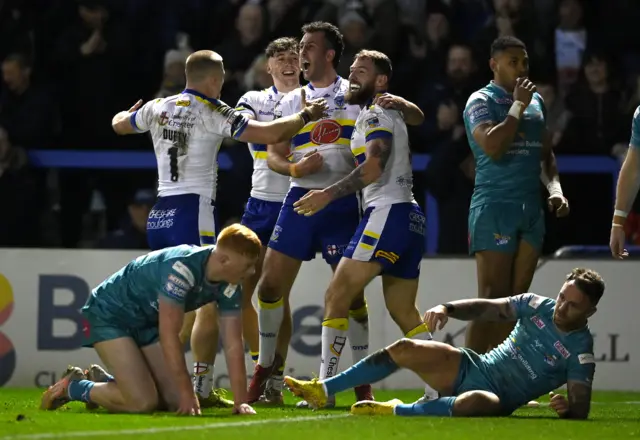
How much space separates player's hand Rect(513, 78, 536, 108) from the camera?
888cm

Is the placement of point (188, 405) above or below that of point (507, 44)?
below

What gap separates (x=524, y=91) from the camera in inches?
350

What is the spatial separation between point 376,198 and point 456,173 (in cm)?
365

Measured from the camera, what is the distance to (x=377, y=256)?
8.62 m

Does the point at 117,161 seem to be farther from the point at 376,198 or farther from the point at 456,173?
the point at 376,198

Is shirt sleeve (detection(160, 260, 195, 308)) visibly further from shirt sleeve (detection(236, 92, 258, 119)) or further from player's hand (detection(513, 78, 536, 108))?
player's hand (detection(513, 78, 536, 108))

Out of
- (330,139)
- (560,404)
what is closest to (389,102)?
(330,139)

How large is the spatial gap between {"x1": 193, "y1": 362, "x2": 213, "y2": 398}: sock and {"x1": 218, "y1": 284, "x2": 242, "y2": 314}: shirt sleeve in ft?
4.31

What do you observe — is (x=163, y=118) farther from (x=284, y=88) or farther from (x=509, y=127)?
(x=509, y=127)

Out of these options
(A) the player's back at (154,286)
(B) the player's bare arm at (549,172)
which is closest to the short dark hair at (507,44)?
(B) the player's bare arm at (549,172)

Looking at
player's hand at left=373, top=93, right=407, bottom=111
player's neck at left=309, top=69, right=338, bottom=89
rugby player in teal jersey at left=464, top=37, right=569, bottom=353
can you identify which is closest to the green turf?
rugby player in teal jersey at left=464, top=37, right=569, bottom=353

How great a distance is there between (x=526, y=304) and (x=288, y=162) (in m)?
2.11

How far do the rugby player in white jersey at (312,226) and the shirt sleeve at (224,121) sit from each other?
62 centimetres

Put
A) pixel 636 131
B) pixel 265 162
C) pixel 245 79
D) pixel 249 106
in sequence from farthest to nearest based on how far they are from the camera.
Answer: pixel 245 79
pixel 265 162
pixel 249 106
pixel 636 131
